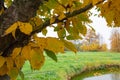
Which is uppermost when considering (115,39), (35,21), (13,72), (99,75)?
(115,39)

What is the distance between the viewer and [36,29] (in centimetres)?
94

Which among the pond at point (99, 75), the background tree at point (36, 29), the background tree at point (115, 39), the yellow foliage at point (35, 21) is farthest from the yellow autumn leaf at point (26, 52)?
the background tree at point (115, 39)

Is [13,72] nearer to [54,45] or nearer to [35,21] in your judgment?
[54,45]

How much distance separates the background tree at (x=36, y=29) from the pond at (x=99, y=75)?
16.0 m

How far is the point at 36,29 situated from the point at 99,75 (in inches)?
778

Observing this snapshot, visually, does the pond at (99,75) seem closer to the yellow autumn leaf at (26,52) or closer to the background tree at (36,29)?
the background tree at (36,29)

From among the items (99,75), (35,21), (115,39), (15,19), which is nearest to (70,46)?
(15,19)

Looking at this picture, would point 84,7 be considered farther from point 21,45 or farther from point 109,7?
point 21,45

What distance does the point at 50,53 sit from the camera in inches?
35.0

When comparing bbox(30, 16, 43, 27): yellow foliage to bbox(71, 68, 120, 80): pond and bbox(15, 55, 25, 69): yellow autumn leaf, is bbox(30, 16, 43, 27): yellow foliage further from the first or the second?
bbox(71, 68, 120, 80): pond

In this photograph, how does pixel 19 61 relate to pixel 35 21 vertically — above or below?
below

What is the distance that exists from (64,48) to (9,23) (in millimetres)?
212

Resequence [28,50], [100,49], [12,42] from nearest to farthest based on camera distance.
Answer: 1. [28,50]
2. [12,42]
3. [100,49]

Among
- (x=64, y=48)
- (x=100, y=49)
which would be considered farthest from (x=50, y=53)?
(x=100, y=49)
